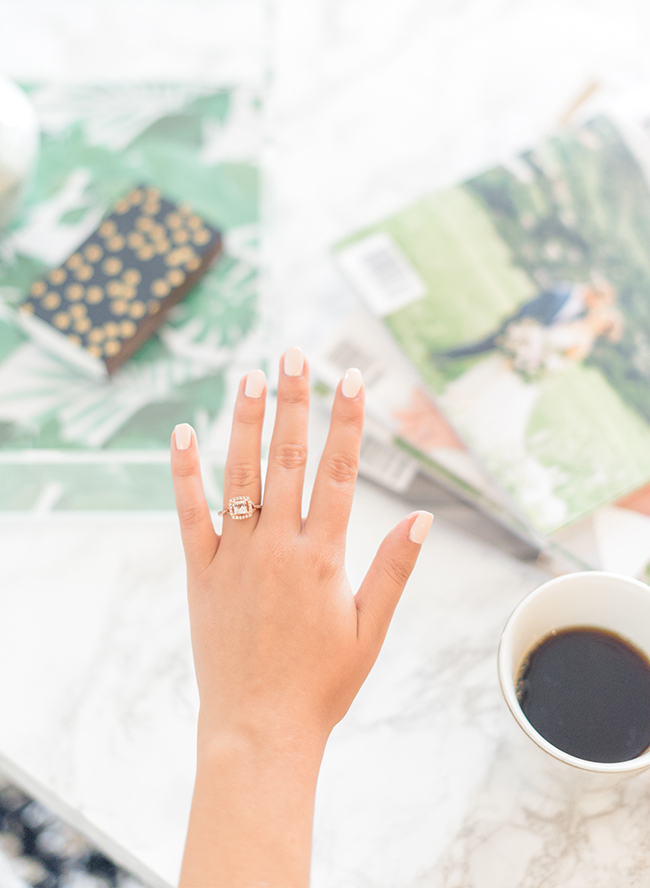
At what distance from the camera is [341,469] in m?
0.59

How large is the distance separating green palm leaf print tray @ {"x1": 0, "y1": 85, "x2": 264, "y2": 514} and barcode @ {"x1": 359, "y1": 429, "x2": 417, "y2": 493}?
14 cm

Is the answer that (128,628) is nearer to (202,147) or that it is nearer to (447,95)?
(202,147)

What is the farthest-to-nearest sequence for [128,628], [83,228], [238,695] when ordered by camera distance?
1. [83,228]
2. [128,628]
3. [238,695]

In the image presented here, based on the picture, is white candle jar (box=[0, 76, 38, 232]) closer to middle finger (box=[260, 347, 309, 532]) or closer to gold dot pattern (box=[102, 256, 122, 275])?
gold dot pattern (box=[102, 256, 122, 275])

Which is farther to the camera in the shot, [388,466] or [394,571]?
[388,466]

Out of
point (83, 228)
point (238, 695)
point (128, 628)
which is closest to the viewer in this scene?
point (238, 695)

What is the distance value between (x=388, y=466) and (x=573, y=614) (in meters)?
0.23

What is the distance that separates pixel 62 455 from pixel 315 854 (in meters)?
0.43

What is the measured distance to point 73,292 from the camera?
0.73 metres

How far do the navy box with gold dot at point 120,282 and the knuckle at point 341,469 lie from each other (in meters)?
0.26

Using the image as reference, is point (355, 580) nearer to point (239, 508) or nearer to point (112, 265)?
point (239, 508)

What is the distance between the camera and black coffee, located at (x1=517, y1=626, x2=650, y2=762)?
530 mm

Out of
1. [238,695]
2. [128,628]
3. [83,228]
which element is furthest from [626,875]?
[83,228]

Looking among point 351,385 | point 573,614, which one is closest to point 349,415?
point 351,385
